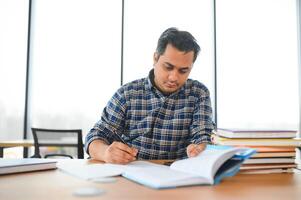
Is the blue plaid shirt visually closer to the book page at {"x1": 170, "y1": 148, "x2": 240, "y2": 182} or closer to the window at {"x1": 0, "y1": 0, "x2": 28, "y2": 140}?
the book page at {"x1": 170, "y1": 148, "x2": 240, "y2": 182}

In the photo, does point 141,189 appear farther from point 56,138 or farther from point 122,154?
point 56,138

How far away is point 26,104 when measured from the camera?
410 cm


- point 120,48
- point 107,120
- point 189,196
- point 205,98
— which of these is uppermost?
point 120,48

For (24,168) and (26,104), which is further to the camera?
(26,104)

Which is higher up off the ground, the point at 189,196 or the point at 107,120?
the point at 107,120

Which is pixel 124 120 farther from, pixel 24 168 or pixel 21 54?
pixel 21 54

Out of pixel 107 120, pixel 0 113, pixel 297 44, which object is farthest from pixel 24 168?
pixel 297 44

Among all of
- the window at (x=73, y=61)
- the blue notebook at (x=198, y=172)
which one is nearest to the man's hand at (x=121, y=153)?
the blue notebook at (x=198, y=172)

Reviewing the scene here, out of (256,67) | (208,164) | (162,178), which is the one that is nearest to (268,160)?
(208,164)

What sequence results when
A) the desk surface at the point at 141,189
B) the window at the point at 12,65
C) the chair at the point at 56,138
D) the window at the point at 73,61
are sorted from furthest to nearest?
the window at the point at 73,61
the window at the point at 12,65
the chair at the point at 56,138
the desk surface at the point at 141,189

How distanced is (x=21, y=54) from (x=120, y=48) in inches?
50.1

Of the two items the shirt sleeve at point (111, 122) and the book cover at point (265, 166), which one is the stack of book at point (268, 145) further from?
the shirt sleeve at point (111, 122)

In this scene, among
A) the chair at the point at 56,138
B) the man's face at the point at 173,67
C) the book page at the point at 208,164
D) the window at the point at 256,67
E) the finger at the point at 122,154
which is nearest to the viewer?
the book page at the point at 208,164

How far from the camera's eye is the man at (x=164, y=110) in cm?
148
